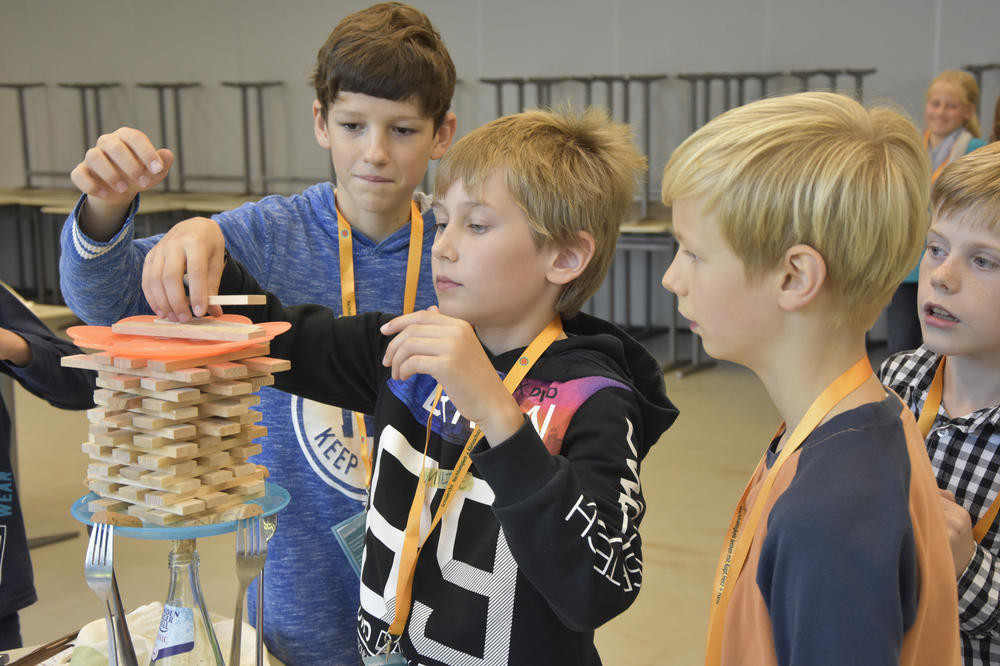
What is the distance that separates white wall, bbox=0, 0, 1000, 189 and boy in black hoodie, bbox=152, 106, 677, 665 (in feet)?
17.3

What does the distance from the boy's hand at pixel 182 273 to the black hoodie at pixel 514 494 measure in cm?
8

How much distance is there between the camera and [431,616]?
1.09 meters

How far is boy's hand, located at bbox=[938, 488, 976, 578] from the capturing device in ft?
3.63

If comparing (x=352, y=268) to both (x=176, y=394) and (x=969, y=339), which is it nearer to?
(x=176, y=394)

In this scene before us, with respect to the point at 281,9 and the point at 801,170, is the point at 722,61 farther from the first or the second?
the point at 801,170

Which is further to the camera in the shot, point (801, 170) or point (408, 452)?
point (408, 452)

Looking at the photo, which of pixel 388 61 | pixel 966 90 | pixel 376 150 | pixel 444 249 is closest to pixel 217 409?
pixel 444 249

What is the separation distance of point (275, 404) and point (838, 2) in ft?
19.8

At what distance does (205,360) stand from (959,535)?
867 mm

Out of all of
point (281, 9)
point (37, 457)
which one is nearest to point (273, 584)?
point (37, 457)

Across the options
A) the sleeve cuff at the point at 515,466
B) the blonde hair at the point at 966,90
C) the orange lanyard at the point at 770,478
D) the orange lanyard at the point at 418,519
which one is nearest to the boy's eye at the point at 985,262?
the orange lanyard at the point at 770,478

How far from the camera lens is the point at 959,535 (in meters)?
1.11

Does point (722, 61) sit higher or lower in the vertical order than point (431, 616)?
higher

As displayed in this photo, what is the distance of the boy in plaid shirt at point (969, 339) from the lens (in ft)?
4.13
